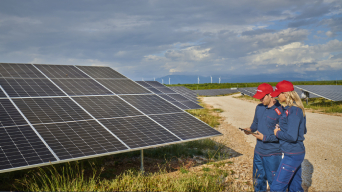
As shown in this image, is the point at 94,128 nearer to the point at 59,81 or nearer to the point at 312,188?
the point at 59,81

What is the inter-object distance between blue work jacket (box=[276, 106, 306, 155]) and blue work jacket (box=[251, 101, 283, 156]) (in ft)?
2.53

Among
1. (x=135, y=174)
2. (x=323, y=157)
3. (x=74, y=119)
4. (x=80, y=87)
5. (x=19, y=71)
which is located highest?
(x=19, y=71)

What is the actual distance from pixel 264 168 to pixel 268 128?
1024 mm

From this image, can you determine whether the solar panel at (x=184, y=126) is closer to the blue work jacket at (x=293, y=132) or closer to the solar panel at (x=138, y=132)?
the solar panel at (x=138, y=132)

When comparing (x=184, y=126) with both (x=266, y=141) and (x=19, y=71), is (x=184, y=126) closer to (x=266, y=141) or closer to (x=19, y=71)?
(x=266, y=141)

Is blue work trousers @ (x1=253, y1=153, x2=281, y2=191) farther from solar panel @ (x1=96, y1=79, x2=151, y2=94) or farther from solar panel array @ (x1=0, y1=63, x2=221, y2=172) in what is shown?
solar panel @ (x1=96, y1=79, x2=151, y2=94)

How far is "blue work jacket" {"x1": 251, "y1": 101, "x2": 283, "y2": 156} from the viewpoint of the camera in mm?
6035

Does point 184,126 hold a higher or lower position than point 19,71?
lower

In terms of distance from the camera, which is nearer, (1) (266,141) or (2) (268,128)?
(1) (266,141)

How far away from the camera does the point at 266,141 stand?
6035mm

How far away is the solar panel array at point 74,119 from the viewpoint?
6.59 m

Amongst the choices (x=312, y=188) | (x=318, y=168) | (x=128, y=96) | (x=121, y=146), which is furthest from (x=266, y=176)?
(x=128, y=96)

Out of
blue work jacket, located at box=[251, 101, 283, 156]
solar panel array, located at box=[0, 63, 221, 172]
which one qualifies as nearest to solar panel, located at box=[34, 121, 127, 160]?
solar panel array, located at box=[0, 63, 221, 172]

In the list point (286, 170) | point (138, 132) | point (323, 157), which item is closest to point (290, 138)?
point (286, 170)
